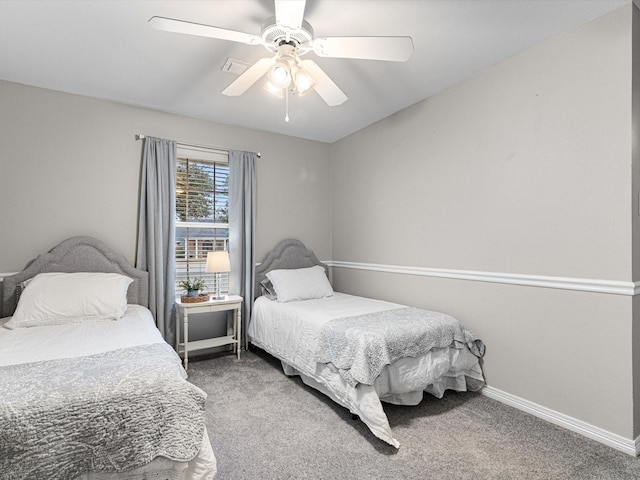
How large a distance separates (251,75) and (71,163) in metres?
2.09

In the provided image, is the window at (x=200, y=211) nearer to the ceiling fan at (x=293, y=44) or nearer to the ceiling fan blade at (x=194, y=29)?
the ceiling fan at (x=293, y=44)

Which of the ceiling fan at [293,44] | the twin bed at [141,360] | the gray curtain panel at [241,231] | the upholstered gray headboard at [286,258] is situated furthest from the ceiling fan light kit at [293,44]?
the upholstered gray headboard at [286,258]

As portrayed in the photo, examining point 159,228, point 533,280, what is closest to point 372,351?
point 533,280

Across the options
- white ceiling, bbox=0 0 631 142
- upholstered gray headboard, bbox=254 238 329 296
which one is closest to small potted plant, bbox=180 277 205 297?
upholstered gray headboard, bbox=254 238 329 296

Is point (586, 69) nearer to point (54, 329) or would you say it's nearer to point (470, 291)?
point (470, 291)

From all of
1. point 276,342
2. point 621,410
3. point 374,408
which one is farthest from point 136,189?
point 621,410

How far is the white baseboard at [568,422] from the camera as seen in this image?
2.00 metres

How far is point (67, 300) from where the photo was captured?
263cm

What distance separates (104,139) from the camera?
3.33 meters

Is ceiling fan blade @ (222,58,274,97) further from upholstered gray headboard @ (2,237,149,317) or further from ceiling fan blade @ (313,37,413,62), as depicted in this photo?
upholstered gray headboard @ (2,237,149,317)

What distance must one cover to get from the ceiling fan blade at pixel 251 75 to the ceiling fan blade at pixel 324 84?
232 millimetres

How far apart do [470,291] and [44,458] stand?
2772 millimetres

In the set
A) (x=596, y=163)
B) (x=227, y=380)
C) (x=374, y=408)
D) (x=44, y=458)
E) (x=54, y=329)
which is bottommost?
(x=227, y=380)

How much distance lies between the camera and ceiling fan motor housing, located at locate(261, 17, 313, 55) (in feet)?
6.19
